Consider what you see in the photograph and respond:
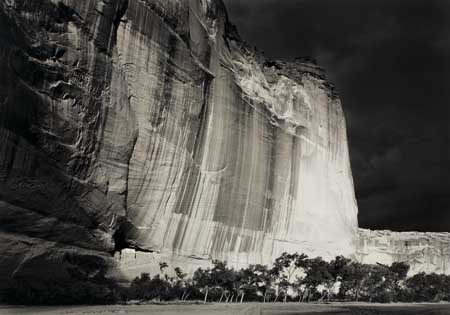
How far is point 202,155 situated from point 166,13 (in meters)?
14.4

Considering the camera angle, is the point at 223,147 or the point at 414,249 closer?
the point at 223,147

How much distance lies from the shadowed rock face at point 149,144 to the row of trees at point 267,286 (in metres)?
1.79

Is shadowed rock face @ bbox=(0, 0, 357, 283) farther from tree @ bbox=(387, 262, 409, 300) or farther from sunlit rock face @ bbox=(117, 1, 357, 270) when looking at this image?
tree @ bbox=(387, 262, 409, 300)

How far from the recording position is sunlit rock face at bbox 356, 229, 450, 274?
339ft

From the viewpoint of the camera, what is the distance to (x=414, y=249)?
10569cm

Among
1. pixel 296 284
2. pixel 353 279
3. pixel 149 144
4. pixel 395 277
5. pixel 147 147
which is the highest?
pixel 149 144

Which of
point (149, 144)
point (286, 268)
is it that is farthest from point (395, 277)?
point (149, 144)

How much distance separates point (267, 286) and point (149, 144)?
22.2 m

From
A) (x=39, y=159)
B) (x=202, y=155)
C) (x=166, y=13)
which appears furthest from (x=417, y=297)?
(x=39, y=159)

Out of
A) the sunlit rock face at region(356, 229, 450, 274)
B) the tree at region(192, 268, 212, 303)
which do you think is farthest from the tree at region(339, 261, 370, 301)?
the sunlit rock face at region(356, 229, 450, 274)

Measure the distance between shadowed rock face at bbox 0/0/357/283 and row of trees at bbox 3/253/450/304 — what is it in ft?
5.87

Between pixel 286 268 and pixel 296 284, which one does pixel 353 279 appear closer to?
pixel 296 284

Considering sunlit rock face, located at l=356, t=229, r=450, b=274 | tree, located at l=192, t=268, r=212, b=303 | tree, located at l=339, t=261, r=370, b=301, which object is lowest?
tree, located at l=192, t=268, r=212, b=303

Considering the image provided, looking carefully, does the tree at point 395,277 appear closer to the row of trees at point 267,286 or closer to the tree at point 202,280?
the row of trees at point 267,286
